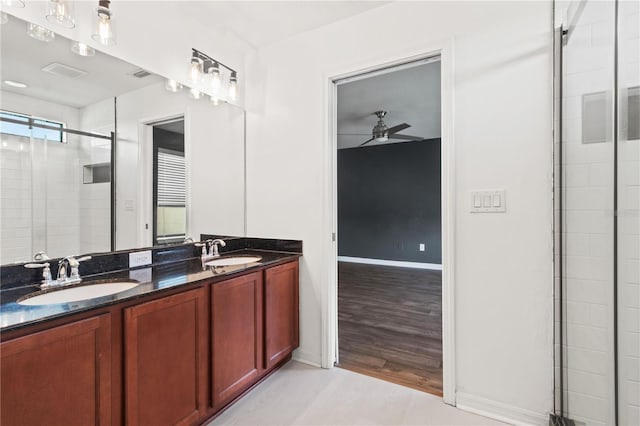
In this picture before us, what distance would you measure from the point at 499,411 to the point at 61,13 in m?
3.04

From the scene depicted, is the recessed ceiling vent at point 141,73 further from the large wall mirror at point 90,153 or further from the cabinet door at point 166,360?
the cabinet door at point 166,360

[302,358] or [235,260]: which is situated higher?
[235,260]

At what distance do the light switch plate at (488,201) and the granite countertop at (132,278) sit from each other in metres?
1.26

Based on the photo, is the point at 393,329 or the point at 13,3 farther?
the point at 393,329

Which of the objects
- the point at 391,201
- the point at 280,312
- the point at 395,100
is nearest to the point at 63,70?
the point at 280,312

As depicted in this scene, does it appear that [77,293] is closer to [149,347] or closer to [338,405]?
[149,347]

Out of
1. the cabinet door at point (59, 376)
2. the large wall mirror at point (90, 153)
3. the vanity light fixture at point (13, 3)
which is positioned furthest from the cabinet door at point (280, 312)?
the vanity light fixture at point (13, 3)

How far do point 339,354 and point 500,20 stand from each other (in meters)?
2.47

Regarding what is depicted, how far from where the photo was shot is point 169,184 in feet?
6.93

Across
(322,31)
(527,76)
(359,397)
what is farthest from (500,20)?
(359,397)

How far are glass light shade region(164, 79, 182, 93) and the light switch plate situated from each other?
6.61 feet

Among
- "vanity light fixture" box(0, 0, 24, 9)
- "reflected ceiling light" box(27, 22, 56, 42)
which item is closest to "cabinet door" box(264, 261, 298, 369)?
"reflected ceiling light" box(27, 22, 56, 42)

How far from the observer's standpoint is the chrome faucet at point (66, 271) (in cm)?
139

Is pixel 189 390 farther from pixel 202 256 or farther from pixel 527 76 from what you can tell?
pixel 527 76
